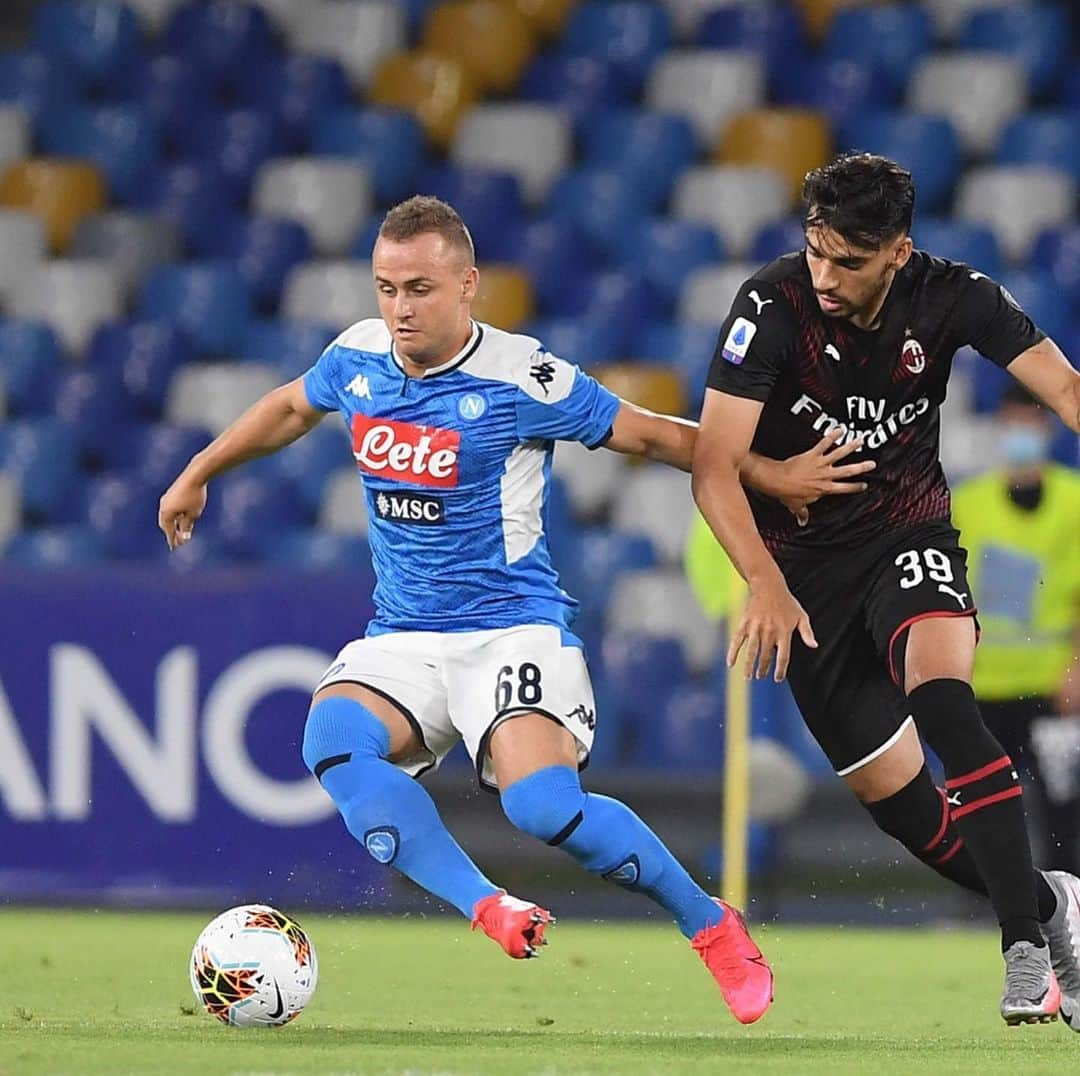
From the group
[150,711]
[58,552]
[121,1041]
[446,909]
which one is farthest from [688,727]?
[121,1041]

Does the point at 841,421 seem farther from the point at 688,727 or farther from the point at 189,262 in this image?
the point at 189,262

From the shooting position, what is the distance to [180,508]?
6.20 meters

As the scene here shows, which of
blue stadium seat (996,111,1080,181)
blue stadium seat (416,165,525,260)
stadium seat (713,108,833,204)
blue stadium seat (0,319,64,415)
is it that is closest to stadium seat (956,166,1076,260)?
blue stadium seat (996,111,1080,181)

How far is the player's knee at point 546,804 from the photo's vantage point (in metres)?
5.49

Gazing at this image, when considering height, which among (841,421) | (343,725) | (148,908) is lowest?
(148,908)

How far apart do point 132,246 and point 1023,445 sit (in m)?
5.73

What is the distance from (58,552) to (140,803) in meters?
2.37

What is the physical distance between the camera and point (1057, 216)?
39.9 ft

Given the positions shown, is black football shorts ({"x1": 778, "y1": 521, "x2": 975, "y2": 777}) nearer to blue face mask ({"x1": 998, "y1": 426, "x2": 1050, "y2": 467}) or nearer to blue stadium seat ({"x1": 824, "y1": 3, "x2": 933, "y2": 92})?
blue face mask ({"x1": 998, "y1": 426, "x2": 1050, "y2": 467})

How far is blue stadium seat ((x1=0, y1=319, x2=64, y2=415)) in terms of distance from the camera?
12.6 m

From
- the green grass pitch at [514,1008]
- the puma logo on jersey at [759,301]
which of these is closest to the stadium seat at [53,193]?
the green grass pitch at [514,1008]

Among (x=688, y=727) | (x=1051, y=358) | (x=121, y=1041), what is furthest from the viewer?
(x=688, y=727)

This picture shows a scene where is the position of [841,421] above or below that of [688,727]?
above

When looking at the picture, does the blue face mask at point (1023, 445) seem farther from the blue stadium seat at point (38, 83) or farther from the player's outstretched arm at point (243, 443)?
the blue stadium seat at point (38, 83)
